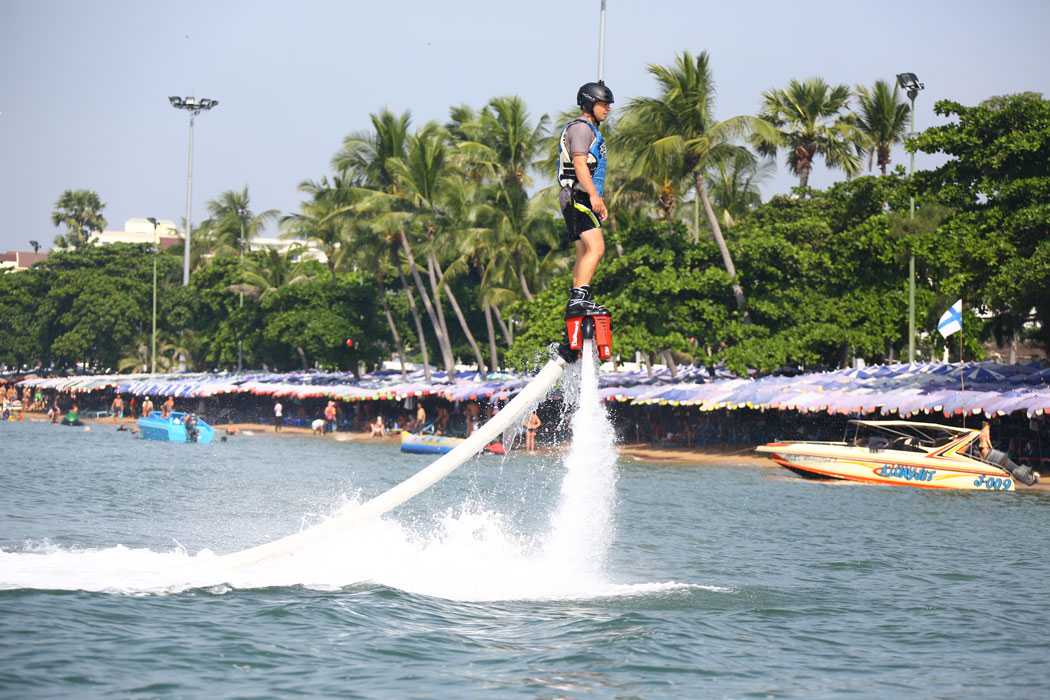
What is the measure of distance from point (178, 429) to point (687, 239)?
84.3ft

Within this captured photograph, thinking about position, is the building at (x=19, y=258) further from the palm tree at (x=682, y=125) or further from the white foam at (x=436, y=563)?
the white foam at (x=436, y=563)

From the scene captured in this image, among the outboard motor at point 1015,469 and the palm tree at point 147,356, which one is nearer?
the outboard motor at point 1015,469

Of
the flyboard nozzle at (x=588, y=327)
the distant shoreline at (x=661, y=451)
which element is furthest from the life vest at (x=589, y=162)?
the distant shoreline at (x=661, y=451)

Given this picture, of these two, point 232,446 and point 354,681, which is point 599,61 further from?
point 232,446

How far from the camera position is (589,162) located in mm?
11719

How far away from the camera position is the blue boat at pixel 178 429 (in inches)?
2344

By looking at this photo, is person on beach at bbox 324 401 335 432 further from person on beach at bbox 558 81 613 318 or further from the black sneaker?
person on beach at bbox 558 81 613 318

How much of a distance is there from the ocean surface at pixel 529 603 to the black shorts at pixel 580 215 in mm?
2403

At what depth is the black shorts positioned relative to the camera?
11688 millimetres

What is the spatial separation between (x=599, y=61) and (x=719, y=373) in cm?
4378

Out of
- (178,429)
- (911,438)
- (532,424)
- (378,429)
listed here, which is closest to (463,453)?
(532,424)

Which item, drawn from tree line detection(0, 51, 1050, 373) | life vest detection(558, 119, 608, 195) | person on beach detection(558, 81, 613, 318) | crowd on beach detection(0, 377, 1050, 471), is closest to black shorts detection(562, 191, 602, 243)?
person on beach detection(558, 81, 613, 318)

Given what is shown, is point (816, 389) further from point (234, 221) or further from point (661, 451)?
point (234, 221)

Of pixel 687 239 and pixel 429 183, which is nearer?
pixel 687 239
